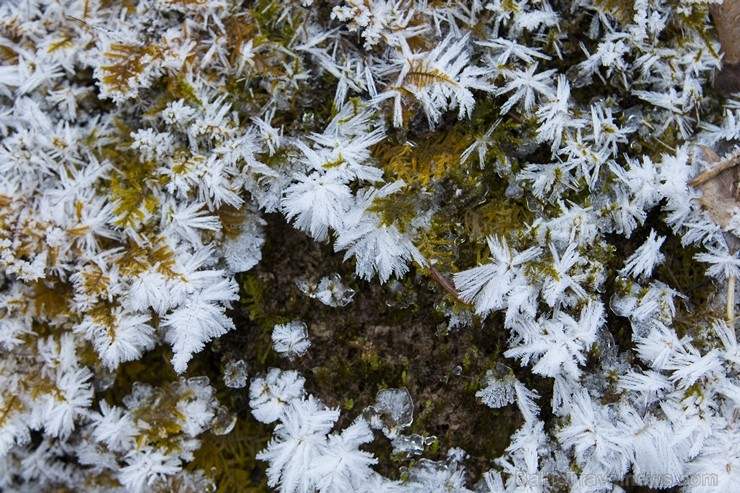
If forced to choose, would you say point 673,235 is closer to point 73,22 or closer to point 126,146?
point 126,146

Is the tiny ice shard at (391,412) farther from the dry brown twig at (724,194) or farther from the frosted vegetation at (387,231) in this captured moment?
the dry brown twig at (724,194)

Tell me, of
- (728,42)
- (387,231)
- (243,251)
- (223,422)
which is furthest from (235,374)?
(728,42)

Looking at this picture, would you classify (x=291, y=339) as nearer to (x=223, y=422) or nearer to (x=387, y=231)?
(x=223, y=422)

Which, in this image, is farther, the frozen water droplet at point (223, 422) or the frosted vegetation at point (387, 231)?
the frozen water droplet at point (223, 422)

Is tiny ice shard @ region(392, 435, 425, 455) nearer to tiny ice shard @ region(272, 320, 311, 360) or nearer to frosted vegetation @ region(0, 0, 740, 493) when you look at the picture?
frosted vegetation @ region(0, 0, 740, 493)

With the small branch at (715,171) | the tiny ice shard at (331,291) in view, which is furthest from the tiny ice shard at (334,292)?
the small branch at (715,171)

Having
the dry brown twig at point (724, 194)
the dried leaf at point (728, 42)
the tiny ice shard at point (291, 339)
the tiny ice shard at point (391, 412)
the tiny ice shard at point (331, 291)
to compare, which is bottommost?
the tiny ice shard at point (391, 412)
